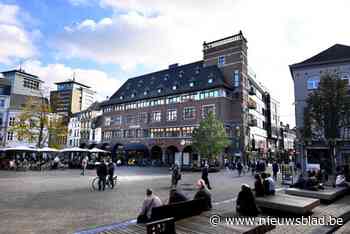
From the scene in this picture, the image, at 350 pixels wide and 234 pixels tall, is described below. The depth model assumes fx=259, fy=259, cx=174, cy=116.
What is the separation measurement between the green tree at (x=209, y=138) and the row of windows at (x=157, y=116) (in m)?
7.40

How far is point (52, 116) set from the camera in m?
43.0

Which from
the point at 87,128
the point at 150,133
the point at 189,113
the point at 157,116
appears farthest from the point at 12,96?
the point at 189,113

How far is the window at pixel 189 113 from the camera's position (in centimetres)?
4919

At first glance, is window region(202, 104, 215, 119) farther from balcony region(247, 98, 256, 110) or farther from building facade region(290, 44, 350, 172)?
building facade region(290, 44, 350, 172)

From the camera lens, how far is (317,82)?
31328 millimetres

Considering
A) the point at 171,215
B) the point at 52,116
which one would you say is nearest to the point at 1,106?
the point at 52,116

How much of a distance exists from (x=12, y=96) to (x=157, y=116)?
3590 centimetres

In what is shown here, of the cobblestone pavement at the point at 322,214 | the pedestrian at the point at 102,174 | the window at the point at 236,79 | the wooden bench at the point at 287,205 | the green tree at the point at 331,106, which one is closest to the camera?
the cobblestone pavement at the point at 322,214

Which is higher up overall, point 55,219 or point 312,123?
point 312,123

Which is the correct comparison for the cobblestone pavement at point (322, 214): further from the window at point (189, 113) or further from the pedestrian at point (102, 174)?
the window at point (189, 113)

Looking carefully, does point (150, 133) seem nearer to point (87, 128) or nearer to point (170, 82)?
point (170, 82)

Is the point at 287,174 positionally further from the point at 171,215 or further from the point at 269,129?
the point at 269,129

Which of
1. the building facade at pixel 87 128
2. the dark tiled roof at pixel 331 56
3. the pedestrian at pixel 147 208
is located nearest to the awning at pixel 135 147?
the building facade at pixel 87 128

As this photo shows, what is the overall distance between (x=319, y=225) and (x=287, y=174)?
44.8 feet
